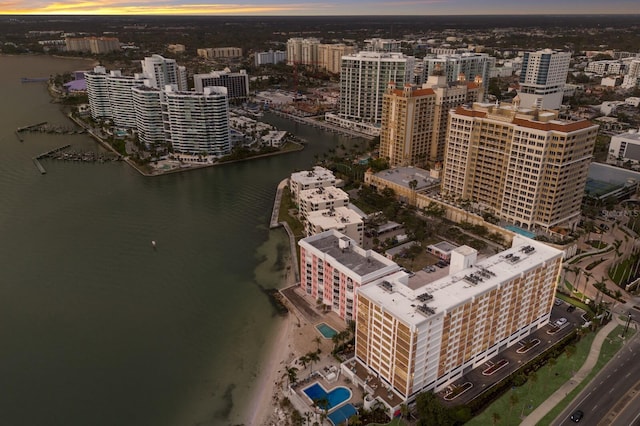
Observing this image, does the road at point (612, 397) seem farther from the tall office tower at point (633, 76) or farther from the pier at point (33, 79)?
the pier at point (33, 79)

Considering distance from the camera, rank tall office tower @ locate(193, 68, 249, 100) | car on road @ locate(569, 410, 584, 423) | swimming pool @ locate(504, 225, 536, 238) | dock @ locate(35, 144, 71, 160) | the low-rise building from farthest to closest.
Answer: tall office tower @ locate(193, 68, 249, 100)
dock @ locate(35, 144, 71, 160)
swimming pool @ locate(504, 225, 536, 238)
the low-rise building
car on road @ locate(569, 410, 584, 423)

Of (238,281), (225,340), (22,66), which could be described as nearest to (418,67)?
(238,281)

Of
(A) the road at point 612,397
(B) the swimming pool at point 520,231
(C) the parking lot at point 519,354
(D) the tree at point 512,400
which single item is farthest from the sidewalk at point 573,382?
(B) the swimming pool at point 520,231

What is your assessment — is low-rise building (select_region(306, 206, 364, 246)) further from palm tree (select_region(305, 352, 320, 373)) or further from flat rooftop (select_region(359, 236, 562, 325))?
palm tree (select_region(305, 352, 320, 373))

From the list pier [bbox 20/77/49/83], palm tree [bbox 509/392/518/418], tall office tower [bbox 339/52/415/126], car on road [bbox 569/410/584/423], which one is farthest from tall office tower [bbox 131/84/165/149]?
pier [bbox 20/77/49/83]

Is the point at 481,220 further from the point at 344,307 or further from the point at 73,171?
the point at 73,171
